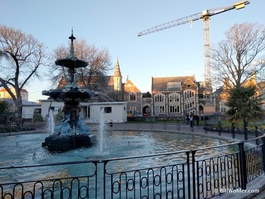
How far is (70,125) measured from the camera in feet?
47.5

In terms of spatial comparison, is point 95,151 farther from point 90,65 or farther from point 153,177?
point 90,65

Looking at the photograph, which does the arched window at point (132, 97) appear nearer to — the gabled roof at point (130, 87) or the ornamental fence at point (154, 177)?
the gabled roof at point (130, 87)

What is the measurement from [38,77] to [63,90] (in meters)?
29.4

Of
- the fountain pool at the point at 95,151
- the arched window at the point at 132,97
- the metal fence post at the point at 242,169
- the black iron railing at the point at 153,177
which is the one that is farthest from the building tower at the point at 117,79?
the metal fence post at the point at 242,169

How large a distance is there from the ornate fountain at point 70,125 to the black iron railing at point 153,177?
4.78m

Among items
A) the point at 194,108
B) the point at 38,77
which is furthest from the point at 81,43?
the point at 194,108

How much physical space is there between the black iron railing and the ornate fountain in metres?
4.78

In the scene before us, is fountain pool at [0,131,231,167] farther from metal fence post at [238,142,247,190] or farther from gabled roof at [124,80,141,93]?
gabled roof at [124,80,141,93]

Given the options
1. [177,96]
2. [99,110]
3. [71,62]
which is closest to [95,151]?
[71,62]

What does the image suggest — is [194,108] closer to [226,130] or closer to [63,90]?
[226,130]

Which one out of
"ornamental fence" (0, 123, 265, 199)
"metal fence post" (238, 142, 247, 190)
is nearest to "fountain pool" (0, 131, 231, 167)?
"ornamental fence" (0, 123, 265, 199)

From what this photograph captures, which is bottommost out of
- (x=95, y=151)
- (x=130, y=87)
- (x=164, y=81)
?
(x=95, y=151)

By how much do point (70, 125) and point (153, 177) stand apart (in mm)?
11067

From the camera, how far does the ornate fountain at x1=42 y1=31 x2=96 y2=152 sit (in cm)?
1295
